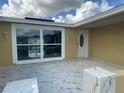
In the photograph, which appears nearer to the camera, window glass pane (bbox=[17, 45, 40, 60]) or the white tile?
the white tile

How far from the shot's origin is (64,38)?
23.5ft

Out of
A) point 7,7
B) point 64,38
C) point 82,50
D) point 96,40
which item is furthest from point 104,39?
point 7,7

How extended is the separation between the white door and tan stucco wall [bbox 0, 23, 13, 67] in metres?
4.66

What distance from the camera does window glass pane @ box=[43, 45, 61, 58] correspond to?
667 cm

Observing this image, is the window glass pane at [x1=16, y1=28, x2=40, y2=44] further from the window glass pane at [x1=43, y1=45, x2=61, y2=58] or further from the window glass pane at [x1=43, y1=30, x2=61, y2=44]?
the window glass pane at [x1=43, y1=45, x2=61, y2=58]

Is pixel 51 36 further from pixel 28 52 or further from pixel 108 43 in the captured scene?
pixel 108 43

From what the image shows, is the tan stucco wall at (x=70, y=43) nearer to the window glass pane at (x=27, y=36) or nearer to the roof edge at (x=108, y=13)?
the roof edge at (x=108, y=13)

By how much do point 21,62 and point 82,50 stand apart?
4.46 meters

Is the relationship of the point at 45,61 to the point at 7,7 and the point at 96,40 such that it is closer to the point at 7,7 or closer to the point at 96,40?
the point at 96,40

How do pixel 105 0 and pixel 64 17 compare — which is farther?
pixel 64 17

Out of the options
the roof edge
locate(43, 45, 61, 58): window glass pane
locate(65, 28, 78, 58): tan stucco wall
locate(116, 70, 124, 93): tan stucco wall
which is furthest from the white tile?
locate(65, 28, 78, 58): tan stucco wall

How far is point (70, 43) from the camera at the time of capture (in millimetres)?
7410

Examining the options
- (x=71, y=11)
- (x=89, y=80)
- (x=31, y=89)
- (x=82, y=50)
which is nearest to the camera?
(x=89, y=80)

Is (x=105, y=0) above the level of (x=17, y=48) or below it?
above
